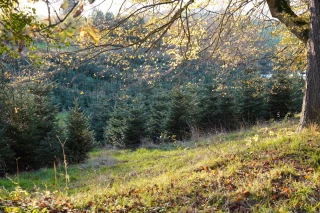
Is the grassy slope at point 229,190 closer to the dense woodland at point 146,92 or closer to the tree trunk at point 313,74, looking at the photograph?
the dense woodland at point 146,92

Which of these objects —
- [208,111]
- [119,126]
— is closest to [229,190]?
[208,111]

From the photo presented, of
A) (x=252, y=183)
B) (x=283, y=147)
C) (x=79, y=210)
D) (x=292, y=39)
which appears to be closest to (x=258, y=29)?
(x=292, y=39)

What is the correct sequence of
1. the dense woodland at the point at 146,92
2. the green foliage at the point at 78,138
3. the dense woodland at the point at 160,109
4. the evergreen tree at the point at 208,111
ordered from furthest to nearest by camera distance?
the evergreen tree at the point at 208,111 → the green foliage at the point at 78,138 → the dense woodland at the point at 160,109 → the dense woodland at the point at 146,92

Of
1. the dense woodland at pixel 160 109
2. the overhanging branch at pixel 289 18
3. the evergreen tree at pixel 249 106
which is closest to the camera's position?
the overhanging branch at pixel 289 18

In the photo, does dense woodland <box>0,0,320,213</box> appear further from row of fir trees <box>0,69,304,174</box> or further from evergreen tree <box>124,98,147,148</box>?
evergreen tree <box>124,98,147,148</box>

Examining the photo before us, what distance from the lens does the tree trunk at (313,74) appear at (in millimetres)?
5699

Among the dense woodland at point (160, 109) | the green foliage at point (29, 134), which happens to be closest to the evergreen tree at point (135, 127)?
the dense woodland at point (160, 109)

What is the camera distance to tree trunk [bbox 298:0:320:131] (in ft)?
18.7

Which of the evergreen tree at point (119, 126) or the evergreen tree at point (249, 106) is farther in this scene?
the evergreen tree at point (249, 106)

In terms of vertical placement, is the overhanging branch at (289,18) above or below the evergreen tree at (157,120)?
above

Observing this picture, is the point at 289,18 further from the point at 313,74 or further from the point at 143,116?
the point at 143,116

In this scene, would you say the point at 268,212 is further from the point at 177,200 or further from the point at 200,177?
the point at 200,177

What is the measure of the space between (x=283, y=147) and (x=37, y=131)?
9747mm

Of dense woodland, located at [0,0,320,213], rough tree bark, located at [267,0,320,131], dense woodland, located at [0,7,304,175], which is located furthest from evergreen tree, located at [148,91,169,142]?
rough tree bark, located at [267,0,320,131]
